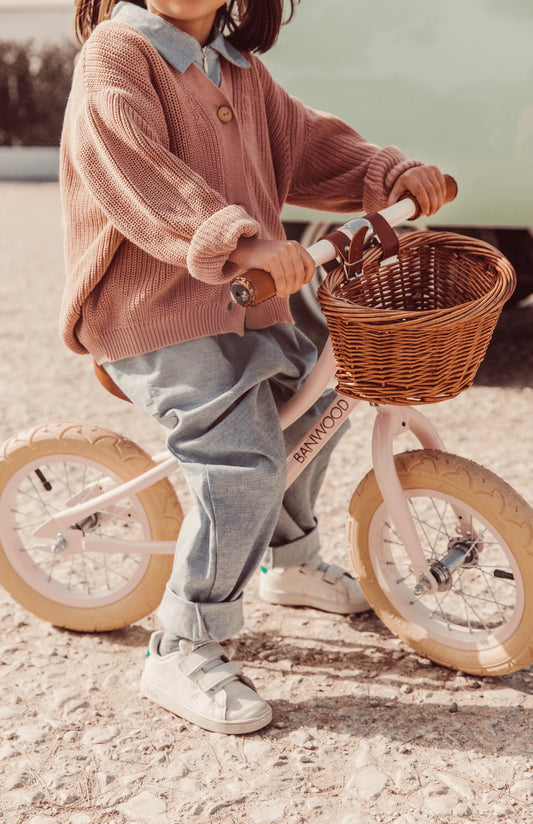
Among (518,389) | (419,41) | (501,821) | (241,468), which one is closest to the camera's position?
(501,821)

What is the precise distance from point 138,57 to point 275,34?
19.1 inches

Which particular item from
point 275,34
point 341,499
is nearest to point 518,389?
point 341,499

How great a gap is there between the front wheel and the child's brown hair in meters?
1.06

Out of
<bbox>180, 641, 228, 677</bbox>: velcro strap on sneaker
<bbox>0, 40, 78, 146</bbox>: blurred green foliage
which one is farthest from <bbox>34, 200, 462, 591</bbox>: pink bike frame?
<bbox>0, 40, 78, 146</bbox>: blurred green foliage

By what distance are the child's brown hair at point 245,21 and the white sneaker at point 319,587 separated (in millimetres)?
1418

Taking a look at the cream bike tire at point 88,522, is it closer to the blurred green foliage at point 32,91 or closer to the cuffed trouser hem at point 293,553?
the cuffed trouser hem at point 293,553

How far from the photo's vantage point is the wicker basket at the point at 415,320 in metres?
1.89

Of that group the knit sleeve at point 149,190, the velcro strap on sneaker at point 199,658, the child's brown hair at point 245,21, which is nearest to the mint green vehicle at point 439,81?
the child's brown hair at point 245,21

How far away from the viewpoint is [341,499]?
3533 millimetres

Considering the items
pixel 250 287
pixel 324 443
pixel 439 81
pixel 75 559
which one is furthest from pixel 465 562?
pixel 439 81

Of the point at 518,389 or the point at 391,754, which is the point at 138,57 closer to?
the point at 391,754

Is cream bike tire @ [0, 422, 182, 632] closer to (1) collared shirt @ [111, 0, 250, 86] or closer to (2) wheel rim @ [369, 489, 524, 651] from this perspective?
(2) wheel rim @ [369, 489, 524, 651]

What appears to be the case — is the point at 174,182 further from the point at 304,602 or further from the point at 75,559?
the point at 75,559

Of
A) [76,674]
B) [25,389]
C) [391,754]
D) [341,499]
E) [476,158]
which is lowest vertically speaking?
[25,389]
